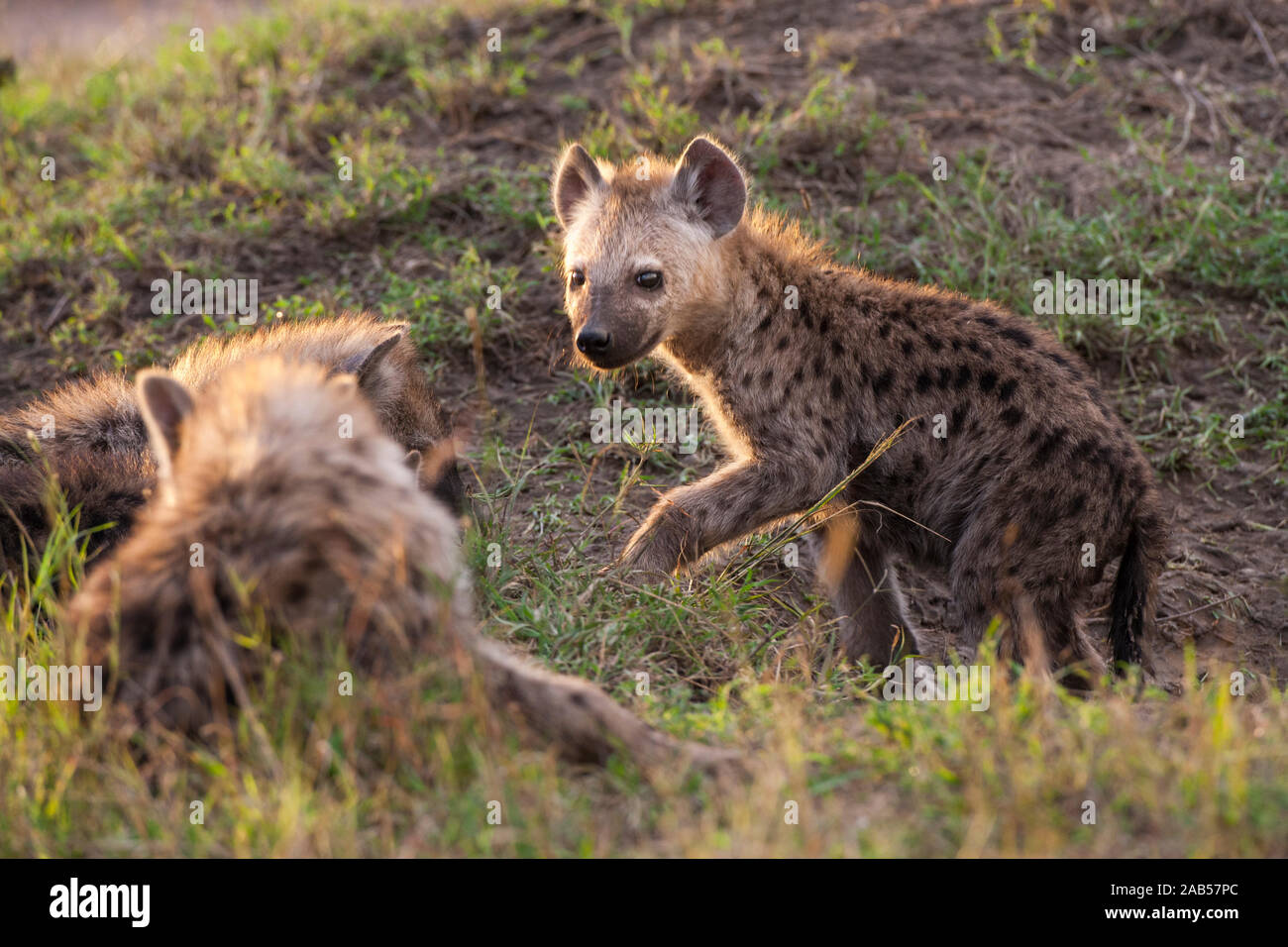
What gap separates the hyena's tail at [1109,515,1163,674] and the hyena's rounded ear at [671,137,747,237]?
163 cm

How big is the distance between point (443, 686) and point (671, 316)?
203cm

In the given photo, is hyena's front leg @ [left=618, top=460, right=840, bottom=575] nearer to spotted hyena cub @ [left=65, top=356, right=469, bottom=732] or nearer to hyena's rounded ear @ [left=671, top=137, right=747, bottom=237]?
hyena's rounded ear @ [left=671, top=137, right=747, bottom=237]

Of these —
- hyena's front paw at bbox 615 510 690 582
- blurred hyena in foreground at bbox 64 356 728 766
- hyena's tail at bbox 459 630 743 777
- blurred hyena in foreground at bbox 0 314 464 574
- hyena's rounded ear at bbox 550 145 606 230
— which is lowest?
hyena's tail at bbox 459 630 743 777

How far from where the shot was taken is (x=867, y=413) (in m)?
4.27

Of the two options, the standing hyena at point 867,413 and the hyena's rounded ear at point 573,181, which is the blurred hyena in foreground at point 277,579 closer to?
the standing hyena at point 867,413

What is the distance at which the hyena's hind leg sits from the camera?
14.7 feet

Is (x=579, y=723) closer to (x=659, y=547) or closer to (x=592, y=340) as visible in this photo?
(x=659, y=547)

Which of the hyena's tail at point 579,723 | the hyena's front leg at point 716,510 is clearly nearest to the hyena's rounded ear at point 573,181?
the hyena's front leg at point 716,510

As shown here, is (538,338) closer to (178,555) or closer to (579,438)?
(579,438)

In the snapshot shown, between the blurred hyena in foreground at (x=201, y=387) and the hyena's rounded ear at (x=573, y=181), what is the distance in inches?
28.2

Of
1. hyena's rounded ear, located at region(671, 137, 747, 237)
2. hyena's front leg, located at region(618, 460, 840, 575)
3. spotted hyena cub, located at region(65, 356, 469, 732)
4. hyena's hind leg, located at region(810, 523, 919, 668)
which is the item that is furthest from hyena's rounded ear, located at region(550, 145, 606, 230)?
spotted hyena cub, located at region(65, 356, 469, 732)

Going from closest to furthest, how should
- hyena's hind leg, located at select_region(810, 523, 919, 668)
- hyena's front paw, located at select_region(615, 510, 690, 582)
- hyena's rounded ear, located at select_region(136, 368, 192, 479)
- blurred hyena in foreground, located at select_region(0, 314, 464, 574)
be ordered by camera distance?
hyena's rounded ear, located at select_region(136, 368, 192, 479), blurred hyena in foreground, located at select_region(0, 314, 464, 574), hyena's front paw, located at select_region(615, 510, 690, 582), hyena's hind leg, located at select_region(810, 523, 919, 668)

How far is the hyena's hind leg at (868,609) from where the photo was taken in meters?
4.48

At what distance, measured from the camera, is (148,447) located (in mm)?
4156
